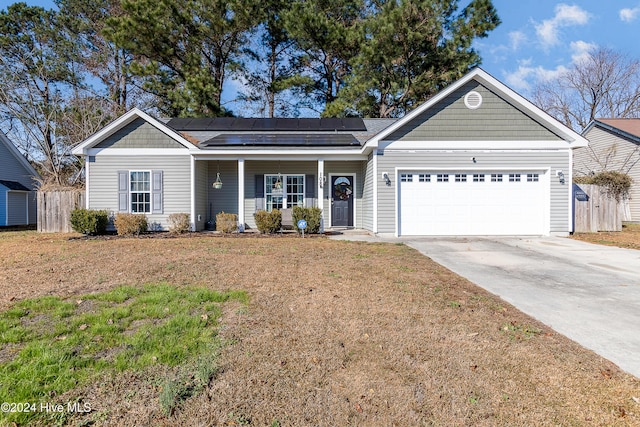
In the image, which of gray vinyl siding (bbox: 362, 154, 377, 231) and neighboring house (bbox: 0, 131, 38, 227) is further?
neighboring house (bbox: 0, 131, 38, 227)

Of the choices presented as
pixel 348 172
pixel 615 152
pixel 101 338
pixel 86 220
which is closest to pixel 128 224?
pixel 86 220

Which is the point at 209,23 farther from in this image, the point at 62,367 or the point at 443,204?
the point at 62,367

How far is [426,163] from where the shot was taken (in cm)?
1121

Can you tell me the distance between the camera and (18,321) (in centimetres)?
348

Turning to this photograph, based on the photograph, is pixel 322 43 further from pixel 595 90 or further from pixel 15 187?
pixel 595 90

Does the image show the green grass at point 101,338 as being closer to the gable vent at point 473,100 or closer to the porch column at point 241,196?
the porch column at point 241,196

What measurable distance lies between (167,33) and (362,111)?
37.4 feet

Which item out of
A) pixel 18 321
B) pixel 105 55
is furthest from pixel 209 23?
pixel 18 321

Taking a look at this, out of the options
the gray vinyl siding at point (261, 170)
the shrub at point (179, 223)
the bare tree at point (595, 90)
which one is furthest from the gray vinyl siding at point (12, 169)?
the bare tree at point (595, 90)

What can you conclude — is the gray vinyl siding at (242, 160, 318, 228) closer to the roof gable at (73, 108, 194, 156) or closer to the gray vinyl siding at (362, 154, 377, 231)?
the gray vinyl siding at (362, 154, 377, 231)

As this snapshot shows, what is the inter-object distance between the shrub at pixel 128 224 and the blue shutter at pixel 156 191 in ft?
2.48

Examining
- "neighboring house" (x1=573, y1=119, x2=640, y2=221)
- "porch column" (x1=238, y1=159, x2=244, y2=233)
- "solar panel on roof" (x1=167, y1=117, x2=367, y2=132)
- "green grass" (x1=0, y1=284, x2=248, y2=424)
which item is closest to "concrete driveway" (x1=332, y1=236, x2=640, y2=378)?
"green grass" (x1=0, y1=284, x2=248, y2=424)

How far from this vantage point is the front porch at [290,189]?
13492 millimetres

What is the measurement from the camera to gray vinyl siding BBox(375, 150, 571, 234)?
11.2 meters
